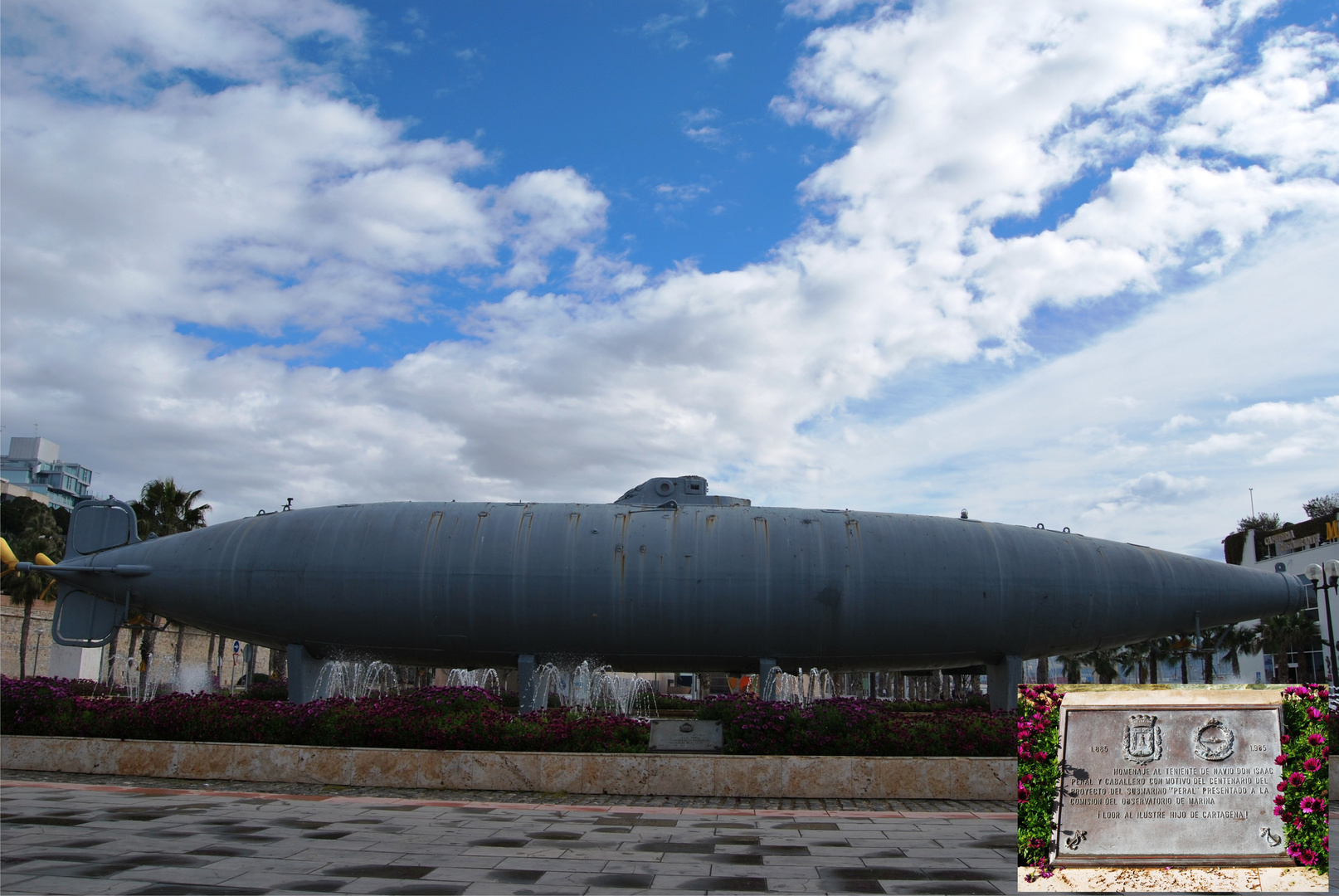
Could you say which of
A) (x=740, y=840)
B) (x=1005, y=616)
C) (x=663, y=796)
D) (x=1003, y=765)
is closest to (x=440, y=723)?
(x=663, y=796)

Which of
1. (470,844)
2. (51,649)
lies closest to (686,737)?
(470,844)

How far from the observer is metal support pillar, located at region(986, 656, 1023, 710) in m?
19.1

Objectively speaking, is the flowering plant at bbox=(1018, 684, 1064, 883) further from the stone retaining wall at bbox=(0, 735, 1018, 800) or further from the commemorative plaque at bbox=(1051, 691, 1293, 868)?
the stone retaining wall at bbox=(0, 735, 1018, 800)

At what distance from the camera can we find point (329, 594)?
18.3 m

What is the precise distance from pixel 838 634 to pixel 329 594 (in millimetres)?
A: 10512

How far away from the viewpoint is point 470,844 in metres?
9.69

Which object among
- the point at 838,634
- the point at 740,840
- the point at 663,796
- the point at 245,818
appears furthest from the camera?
the point at 838,634

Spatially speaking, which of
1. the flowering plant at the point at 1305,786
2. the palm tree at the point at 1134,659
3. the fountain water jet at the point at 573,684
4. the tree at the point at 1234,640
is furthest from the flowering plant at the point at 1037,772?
the tree at the point at 1234,640

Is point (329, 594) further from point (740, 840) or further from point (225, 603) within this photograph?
point (740, 840)

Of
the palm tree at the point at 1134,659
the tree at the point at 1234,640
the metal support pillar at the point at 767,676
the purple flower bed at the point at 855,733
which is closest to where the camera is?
the purple flower bed at the point at 855,733

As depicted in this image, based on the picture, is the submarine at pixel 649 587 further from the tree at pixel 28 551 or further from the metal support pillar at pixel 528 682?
the tree at pixel 28 551

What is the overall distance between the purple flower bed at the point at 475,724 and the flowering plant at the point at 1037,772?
10.9 m

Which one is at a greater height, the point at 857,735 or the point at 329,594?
the point at 329,594

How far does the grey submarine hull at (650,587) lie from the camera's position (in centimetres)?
1792
